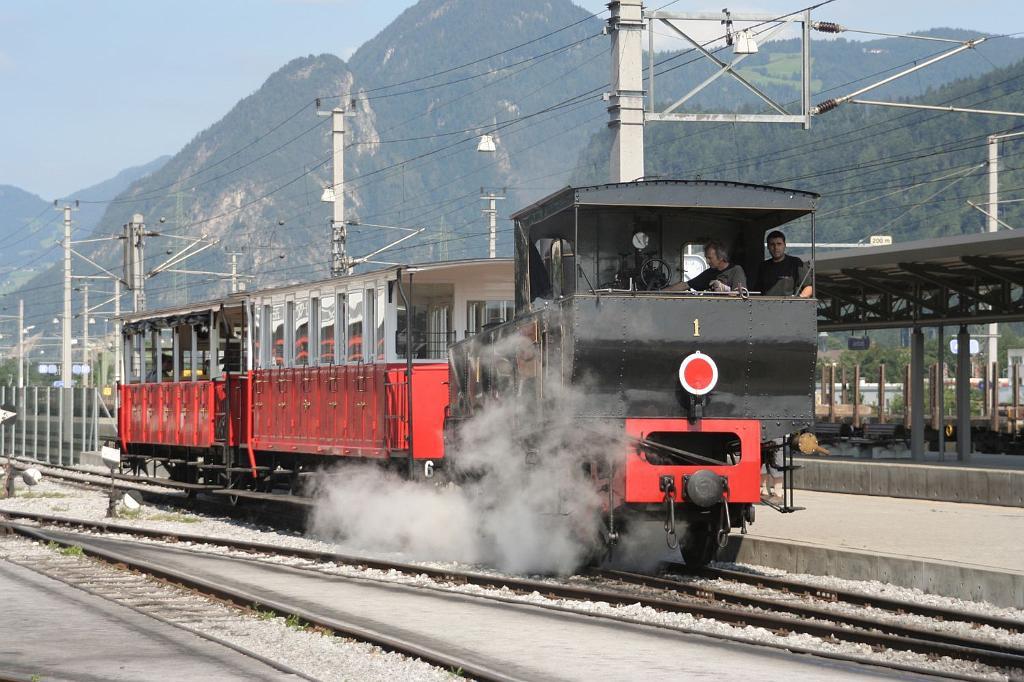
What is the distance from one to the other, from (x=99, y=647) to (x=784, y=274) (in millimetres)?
6996

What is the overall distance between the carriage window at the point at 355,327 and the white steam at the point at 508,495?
1586 mm

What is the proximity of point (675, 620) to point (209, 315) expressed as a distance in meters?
15.1

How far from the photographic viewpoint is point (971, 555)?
45.9 feet

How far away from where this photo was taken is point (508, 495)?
47.0 ft

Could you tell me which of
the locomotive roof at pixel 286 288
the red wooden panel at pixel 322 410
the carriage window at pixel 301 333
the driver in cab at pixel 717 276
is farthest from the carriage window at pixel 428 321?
the driver in cab at pixel 717 276

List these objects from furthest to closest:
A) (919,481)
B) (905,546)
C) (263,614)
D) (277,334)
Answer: (919,481), (277,334), (905,546), (263,614)

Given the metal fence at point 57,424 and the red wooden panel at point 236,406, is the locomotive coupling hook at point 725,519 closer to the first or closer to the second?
the red wooden panel at point 236,406

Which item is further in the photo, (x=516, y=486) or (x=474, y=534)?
(x=474, y=534)

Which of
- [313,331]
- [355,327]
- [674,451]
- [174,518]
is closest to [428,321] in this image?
[355,327]

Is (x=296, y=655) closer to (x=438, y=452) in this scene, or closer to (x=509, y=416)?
(x=509, y=416)

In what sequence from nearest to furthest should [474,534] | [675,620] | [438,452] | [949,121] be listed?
[675,620] → [474,534] → [438,452] → [949,121]

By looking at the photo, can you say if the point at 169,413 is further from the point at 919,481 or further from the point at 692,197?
the point at 692,197

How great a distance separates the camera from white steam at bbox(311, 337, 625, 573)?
1298cm

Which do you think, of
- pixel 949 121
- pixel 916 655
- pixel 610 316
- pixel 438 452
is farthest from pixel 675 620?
pixel 949 121
